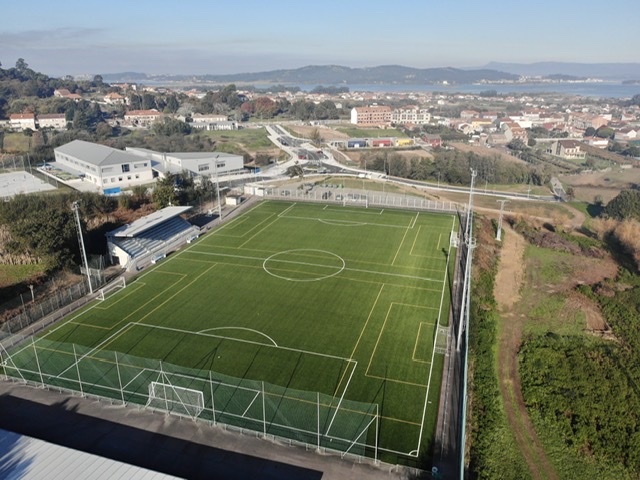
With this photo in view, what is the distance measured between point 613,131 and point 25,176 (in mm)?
169147

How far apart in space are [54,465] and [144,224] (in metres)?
31.4

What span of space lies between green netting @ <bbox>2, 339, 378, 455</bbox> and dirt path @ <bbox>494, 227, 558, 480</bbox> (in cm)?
755

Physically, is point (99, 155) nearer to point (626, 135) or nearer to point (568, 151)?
point (568, 151)

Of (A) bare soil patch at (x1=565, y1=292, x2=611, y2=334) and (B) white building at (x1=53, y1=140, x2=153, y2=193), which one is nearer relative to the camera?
(A) bare soil patch at (x1=565, y1=292, x2=611, y2=334)

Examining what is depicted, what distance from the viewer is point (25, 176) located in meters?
77.2

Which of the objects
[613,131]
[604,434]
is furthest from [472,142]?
[604,434]

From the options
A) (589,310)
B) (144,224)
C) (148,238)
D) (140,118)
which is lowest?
(589,310)

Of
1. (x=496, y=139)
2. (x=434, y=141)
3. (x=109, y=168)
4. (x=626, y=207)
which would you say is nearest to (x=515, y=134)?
(x=496, y=139)

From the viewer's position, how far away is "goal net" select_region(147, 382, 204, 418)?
24125 millimetres

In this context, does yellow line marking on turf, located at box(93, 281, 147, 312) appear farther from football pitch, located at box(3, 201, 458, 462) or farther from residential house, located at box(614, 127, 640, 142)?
residential house, located at box(614, 127, 640, 142)

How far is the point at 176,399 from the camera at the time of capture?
80.3ft

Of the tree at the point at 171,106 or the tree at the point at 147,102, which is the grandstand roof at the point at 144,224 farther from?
the tree at the point at 147,102

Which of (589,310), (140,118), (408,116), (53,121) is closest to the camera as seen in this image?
(589,310)

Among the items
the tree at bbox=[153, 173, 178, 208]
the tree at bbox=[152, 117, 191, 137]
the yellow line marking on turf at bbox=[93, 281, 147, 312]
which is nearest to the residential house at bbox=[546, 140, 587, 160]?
the tree at bbox=[152, 117, 191, 137]
